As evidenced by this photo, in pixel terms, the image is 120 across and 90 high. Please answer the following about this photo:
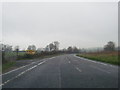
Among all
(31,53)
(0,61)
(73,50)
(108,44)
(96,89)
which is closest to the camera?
(96,89)

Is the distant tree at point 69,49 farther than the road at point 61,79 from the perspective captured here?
Yes

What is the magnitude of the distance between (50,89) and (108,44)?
98.8 meters

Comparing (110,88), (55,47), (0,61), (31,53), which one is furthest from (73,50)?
(110,88)

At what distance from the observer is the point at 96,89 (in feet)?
22.8

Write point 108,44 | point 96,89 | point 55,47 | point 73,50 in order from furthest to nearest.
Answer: point 73,50 < point 55,47 < point 108,44 < point 96,89

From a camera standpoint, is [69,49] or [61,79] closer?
[61,79]

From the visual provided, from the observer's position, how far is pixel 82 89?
6949 mm

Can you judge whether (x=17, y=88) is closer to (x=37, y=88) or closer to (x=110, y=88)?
(x=37, y=88)

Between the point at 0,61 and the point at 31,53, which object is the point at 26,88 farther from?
the point at 31,53

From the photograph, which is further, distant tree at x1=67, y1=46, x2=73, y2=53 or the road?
distant tree at x1=67, y1=46, x2=73, y2=53

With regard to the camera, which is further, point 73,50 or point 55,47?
point 73,50

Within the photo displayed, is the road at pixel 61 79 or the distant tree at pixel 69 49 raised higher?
the road at pixel 61 79

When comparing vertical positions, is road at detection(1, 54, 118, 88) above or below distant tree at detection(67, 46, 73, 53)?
above

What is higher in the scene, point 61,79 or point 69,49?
point 61,79
